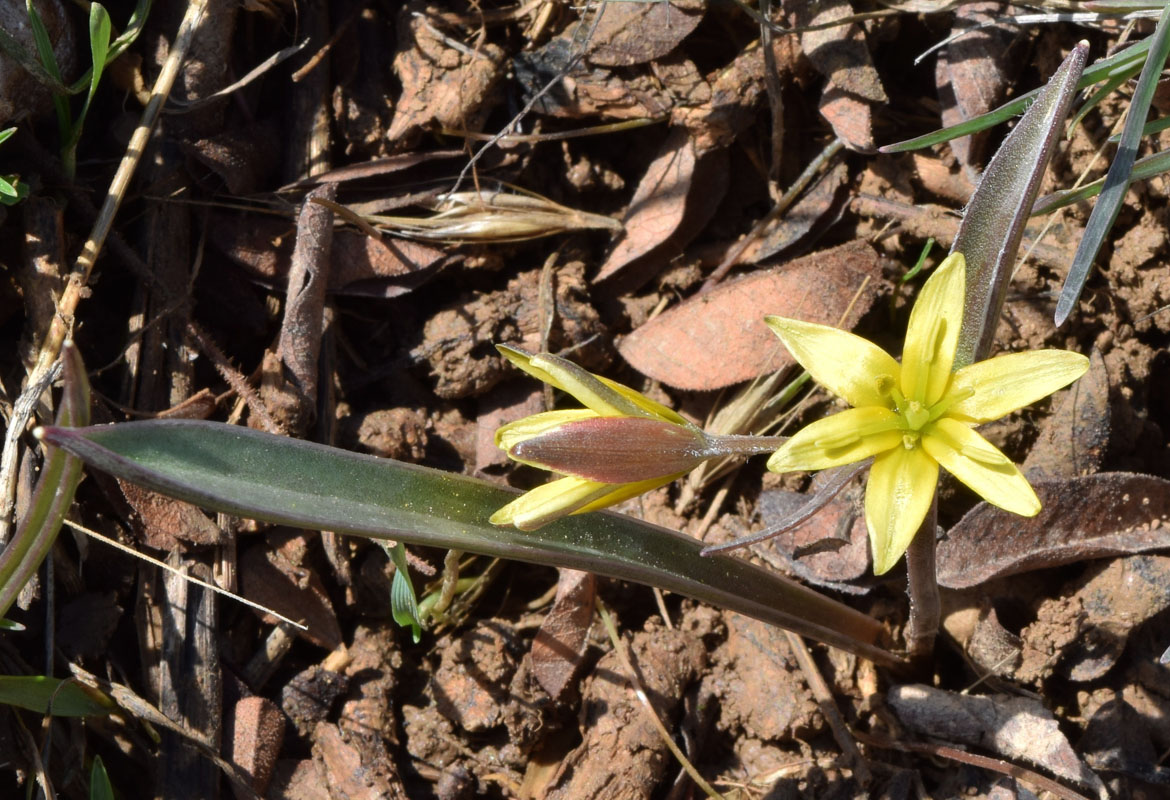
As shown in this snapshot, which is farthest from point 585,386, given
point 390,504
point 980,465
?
point 980,465

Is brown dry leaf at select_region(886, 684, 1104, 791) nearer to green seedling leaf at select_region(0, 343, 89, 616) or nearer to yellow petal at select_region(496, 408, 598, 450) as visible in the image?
yellow petal at select_region(496, 408, 598, 450)

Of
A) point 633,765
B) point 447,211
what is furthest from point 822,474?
point 447,211

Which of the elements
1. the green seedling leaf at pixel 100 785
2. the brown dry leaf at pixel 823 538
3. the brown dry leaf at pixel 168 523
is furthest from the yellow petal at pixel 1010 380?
the green seedling leaf at pixel 100 785

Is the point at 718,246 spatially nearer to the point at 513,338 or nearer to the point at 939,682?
the point at 513,338

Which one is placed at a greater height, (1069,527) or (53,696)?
(1069,527)

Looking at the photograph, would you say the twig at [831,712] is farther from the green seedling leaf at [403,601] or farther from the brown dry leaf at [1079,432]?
the green seedling leaf at [403,601]

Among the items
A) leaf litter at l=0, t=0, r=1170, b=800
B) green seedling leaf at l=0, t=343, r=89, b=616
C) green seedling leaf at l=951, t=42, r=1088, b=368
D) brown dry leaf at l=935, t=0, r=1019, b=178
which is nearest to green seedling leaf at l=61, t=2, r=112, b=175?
leaf litter at l=0, t=0, r=1170, b=800

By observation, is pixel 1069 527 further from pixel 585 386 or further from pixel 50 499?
pixel 50 499
